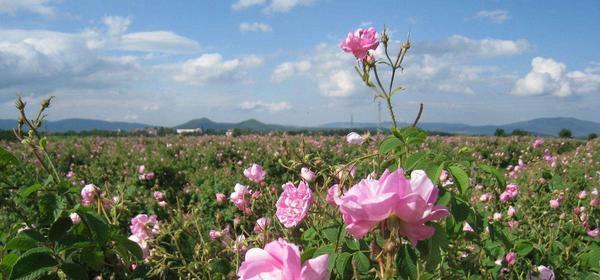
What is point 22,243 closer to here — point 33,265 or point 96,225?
point 33,265

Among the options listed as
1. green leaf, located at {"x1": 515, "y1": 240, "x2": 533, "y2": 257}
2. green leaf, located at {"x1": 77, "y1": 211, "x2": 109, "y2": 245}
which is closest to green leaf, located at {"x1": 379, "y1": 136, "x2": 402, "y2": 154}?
green leaf, located at {"x1": 77, "y1": 211, "x2": 109, "y2": 245}

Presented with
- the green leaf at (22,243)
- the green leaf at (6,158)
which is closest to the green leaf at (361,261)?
the green leaf at (22,243)

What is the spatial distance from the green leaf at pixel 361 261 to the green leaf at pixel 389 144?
0.27 meters

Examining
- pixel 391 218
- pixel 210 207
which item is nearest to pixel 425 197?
pixel 391 218

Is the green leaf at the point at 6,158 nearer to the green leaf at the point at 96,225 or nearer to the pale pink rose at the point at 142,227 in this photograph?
the green leaf at the point at 96,225

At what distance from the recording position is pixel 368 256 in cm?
125

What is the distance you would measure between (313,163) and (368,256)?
15.9 inches

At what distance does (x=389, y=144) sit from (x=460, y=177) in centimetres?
20

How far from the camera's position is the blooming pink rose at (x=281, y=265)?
87 cm

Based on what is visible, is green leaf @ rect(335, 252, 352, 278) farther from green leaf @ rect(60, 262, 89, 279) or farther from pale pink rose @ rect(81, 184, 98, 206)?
pale pink rose @ rect(81, 184, 98, 206)

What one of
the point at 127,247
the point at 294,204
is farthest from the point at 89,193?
the point at 294,204

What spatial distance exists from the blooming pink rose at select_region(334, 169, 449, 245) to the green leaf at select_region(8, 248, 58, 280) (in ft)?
2.99

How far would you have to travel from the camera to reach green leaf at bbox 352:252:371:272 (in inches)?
47.1

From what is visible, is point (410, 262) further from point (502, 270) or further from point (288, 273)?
point (502, 270)
